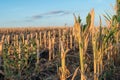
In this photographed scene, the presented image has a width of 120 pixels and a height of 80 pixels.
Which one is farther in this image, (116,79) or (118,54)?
(118,54)

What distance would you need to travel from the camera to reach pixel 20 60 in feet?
16.3

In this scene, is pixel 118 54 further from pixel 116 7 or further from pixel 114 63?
pixel 116 7

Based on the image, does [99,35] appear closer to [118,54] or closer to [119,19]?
[119,19]

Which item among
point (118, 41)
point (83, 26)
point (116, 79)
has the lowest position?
point (116, 79)

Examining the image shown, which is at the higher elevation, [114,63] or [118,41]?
[118,41]

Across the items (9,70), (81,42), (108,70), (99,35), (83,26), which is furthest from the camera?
(9,70)

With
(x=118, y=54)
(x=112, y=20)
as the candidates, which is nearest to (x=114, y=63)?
(x=118, y=54)

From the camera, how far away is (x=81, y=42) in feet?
11.9

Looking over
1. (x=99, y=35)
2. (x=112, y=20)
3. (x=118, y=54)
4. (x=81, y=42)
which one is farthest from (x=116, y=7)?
(x=81, y=42)

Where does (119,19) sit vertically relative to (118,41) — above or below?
above

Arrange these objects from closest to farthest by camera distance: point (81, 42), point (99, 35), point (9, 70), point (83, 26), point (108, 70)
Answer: point (81, 42), point (83, 26), point (99, 35), point (108, 70), point (9, 70)

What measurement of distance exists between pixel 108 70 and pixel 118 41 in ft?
→ 2.47

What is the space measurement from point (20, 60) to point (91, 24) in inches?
59.8

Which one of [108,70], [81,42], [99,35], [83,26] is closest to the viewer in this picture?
[81,42]
